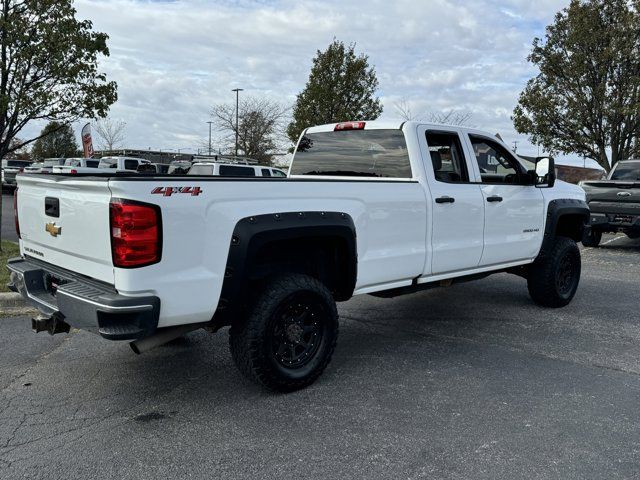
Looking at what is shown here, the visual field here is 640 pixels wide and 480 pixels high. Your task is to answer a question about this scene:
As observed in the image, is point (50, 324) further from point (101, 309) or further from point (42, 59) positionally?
point (42, 59)

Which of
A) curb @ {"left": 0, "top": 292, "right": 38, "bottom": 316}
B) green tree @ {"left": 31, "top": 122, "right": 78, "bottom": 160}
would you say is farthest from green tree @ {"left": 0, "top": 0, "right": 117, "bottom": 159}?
green tree @ {"left": 31, "top": 122, "right": 78, "bottom": 160}

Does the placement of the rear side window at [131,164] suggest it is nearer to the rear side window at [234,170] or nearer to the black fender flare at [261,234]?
the rear side window at [234,170]

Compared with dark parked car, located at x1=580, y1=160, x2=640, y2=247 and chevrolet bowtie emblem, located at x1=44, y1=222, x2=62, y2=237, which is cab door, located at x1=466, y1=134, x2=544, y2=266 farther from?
dark parked car, located at x1=580, y1=160, x2=640, y2=247

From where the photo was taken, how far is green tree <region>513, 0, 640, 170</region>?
55.9 ft

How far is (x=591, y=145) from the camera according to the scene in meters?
18.8

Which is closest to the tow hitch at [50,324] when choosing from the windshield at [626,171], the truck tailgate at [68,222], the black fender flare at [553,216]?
the truck tailgate at [68,222]

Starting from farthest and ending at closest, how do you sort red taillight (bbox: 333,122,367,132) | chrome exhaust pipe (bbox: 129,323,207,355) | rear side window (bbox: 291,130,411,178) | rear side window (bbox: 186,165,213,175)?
rear side window (bbox: 186,165,213,175) → red taillight (bbox: 333,122,367,132) → rear side window (bbox: 291,130,411,178) → chrome exhaust pipe (bbox: 129,323,207,355)

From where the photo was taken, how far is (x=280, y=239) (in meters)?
3.54

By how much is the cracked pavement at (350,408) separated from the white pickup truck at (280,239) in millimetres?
447

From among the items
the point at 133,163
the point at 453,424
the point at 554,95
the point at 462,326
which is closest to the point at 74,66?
the point at 462,326

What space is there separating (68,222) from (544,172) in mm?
4394

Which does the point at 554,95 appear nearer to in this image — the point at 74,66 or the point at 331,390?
the point at 74,66

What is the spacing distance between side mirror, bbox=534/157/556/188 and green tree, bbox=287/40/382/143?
59.0 feet

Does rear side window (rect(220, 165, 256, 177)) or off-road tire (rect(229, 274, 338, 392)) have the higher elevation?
rear side window (rect(220, 165, 256, 177))
